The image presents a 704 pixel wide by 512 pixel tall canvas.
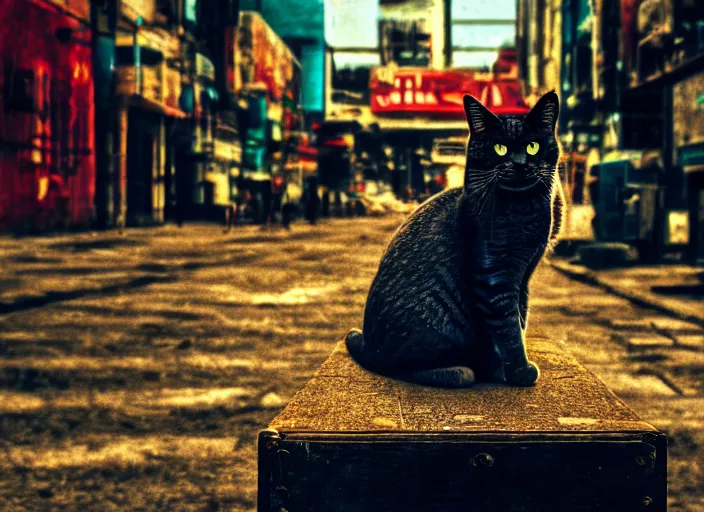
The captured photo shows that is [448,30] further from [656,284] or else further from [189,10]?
[656,284]

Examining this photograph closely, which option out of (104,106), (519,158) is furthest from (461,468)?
(104,106)

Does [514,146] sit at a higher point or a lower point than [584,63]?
lower

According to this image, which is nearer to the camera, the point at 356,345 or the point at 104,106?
the point at 356,345

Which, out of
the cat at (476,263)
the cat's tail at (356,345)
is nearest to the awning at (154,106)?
the cat's tail at (356,345)

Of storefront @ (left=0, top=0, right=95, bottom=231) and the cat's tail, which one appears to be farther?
storefront @ (left=0, top=0, right=95, bottom=231)

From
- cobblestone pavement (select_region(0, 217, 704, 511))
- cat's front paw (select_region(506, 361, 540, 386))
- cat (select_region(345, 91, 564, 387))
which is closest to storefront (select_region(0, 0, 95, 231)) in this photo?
cobblestone pavement (select_region(0, 217, 704, 511))

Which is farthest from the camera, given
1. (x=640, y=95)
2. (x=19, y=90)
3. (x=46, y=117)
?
(x=46, y=117)

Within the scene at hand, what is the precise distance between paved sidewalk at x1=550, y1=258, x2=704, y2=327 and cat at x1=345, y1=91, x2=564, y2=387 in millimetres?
7188

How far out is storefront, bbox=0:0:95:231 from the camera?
18.6 metres

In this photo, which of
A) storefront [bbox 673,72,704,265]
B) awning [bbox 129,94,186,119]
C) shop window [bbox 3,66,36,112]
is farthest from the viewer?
awning [bbox 129,94,186,119]

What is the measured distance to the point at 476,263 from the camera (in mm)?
2844

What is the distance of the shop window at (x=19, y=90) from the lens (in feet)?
61.0

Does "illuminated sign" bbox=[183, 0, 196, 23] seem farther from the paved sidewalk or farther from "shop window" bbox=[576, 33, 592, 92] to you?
the paved sidewalk

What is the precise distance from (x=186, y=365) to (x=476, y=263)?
170 inches
